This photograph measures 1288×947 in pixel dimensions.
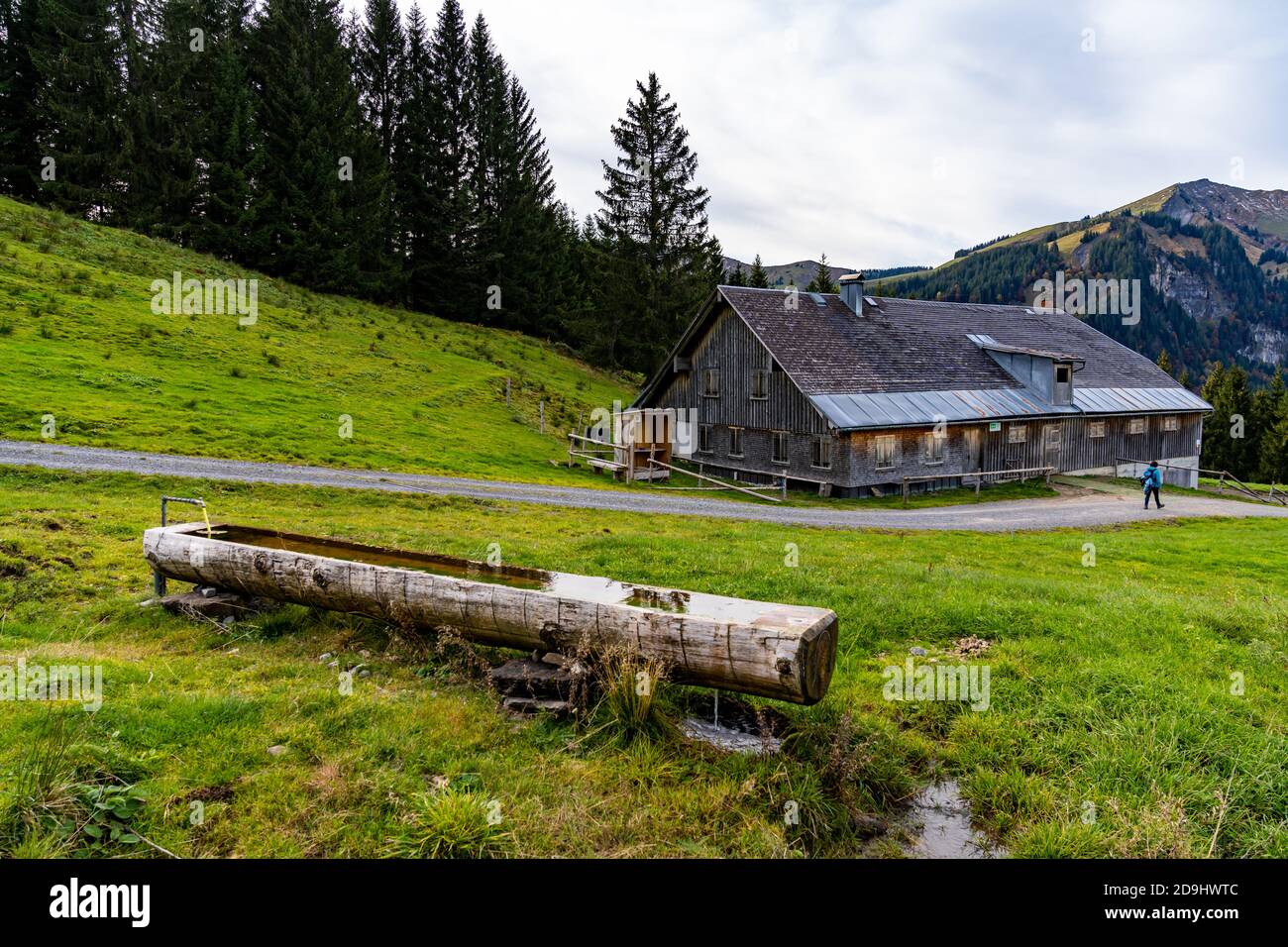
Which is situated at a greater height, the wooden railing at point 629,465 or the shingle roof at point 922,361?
the shingle roof at point 922,361

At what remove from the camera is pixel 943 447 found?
3147 centimetres

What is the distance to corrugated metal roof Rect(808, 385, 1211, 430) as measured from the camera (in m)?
Answer: 29.1

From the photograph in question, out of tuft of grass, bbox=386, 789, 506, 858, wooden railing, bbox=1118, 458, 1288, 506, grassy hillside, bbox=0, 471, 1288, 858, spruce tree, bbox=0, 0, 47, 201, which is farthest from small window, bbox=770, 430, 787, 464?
spruce tree, bbox=0, 0, 47, 201

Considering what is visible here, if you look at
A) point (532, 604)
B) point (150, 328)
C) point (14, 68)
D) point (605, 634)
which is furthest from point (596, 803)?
point (14, 68)

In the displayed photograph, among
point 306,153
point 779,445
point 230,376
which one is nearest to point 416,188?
point 306,153

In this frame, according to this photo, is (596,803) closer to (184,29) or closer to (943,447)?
(943,447)

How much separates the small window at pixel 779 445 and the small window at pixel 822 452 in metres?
1.75

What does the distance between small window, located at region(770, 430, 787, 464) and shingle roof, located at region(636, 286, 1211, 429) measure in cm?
283

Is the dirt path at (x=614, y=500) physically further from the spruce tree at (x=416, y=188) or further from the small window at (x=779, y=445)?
the spruce tree at (x=416, y=188)

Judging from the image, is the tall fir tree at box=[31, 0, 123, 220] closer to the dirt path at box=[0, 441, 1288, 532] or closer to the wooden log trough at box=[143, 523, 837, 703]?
the dirt path at box=[0, 441, 1288, 532]

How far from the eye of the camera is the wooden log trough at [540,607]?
18.9 ft

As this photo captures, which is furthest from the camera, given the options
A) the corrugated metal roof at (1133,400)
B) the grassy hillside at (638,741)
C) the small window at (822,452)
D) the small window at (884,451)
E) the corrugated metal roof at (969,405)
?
the corrugated metal roof at (1133,400)

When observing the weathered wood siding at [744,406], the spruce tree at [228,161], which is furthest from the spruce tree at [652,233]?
the spruce tree at [228,161]
